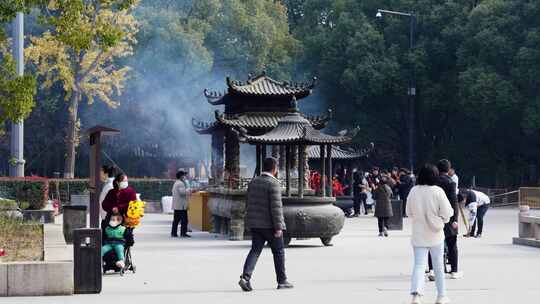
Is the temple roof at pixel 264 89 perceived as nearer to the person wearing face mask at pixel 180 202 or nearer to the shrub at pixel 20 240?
the person wearing face mask at pixel 180 202

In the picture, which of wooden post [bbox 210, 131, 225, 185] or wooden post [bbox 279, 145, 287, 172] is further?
wooden post [bbox 210, 131, 225, 185]

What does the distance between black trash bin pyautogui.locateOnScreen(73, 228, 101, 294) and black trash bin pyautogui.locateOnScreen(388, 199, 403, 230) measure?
718 inches

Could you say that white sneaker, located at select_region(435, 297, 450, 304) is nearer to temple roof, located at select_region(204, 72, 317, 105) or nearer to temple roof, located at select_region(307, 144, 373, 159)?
temple roof, located at select_region(204, 72, 317, 105)

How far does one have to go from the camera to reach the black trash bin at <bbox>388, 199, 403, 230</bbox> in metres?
32.7

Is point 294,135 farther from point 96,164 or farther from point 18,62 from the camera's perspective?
point 96,164

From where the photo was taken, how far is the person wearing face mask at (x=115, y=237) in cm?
1808

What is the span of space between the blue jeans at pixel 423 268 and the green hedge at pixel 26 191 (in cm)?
2131

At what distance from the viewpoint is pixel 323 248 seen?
2500cm

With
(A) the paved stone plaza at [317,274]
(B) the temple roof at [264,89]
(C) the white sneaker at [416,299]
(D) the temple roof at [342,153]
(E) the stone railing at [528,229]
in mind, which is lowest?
(A) the paved stone plaza at [317,274]

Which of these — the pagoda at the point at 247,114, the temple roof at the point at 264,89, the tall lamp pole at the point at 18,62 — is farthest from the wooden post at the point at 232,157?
the tall lamp pole at the point at 18,62

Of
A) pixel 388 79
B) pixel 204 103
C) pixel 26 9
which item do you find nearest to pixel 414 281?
pixel 26 9

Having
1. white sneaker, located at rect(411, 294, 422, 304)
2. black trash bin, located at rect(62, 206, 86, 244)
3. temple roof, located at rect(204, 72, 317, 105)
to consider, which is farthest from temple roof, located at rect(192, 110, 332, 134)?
white sneaker, located at rect(411, 294, 422, 304)

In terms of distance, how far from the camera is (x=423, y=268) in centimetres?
1369

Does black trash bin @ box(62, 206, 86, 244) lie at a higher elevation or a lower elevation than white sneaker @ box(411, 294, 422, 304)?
higher
